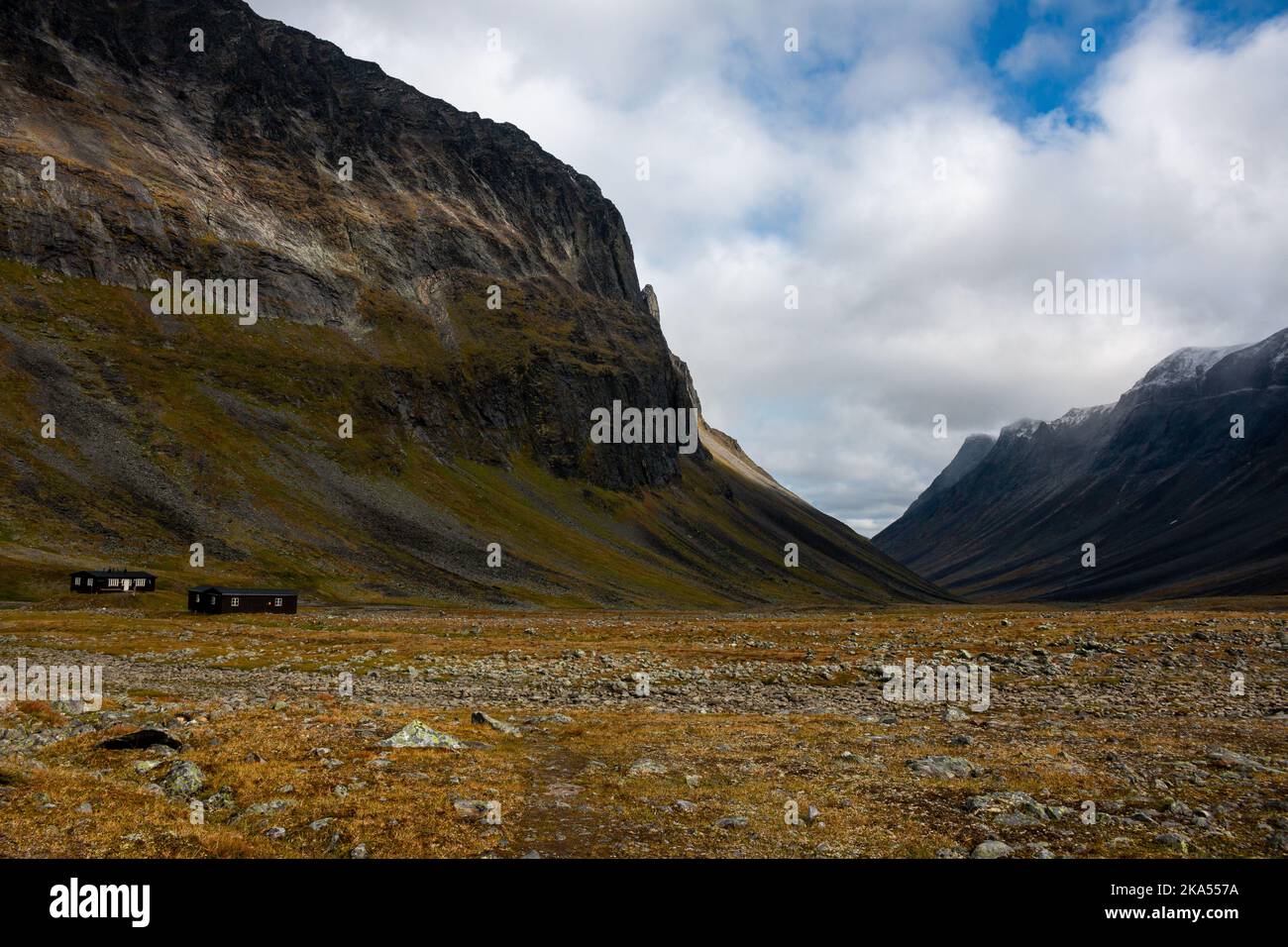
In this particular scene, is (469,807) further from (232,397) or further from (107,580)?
(232,397)

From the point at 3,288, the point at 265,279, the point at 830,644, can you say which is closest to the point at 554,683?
the point at 830,644

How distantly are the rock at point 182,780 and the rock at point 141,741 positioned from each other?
8.00ft

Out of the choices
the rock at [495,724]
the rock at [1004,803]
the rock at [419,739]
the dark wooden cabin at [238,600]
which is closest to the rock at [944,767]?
the rock at [1004,803]

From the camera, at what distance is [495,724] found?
80.5 feet

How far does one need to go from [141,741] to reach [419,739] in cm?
677

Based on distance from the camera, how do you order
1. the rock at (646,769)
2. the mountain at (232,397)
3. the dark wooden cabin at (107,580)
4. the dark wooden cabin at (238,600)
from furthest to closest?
the mountain at (232,397) → the dark wooden cabin at (107,580) → the dark wooden cabin at (238,600) → the rock at (646,769)

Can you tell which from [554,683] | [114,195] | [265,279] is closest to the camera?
[554,683]

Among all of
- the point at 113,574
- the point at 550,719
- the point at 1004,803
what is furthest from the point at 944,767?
the point at 113,574

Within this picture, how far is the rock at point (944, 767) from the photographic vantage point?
711 inches

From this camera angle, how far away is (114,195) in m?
155

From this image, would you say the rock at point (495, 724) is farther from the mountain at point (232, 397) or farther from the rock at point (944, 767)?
the mountain at point (232, 397)
